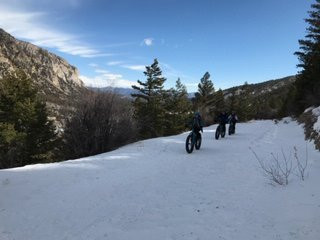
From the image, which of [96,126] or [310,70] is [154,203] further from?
[310,70]

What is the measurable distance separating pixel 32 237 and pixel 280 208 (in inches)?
179

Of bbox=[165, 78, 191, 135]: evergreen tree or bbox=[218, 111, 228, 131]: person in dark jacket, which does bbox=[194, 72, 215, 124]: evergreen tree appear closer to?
bbox=[165, 78, 191, 135]: evergreen tree

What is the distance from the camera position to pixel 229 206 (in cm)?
659

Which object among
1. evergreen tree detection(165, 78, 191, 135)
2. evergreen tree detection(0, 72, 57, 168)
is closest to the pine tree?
evergreen tree detection(165, 78, 191, 135)

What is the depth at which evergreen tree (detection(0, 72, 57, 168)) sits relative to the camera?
27984mm

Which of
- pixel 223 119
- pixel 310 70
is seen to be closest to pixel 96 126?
pixel 223 119

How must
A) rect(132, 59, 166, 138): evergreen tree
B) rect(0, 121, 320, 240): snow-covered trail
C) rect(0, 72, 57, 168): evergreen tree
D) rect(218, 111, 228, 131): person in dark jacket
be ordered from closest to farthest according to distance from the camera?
rect(0, 121, 320, 240): snow-covered trail < rect(218, 111, 228, 131): person in dark jacket < rect(0, 72, 57, 168): evergreen tree < rect(132, 59, 166, 138): evergreen tree

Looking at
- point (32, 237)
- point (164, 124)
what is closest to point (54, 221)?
point (32, 237)

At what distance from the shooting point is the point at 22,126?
100 ft

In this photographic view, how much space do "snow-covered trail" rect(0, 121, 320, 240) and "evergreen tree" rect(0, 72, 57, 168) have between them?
1946 centimetres

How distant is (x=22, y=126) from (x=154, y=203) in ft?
87.9

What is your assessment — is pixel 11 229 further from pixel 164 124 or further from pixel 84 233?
pixel 164 124

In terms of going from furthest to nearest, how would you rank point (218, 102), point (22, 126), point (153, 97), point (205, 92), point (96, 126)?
point (218, 102) → point (205, 92) → point (153, 97) → point (22, 126) → point (96, 126)

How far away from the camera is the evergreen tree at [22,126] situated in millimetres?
27984
